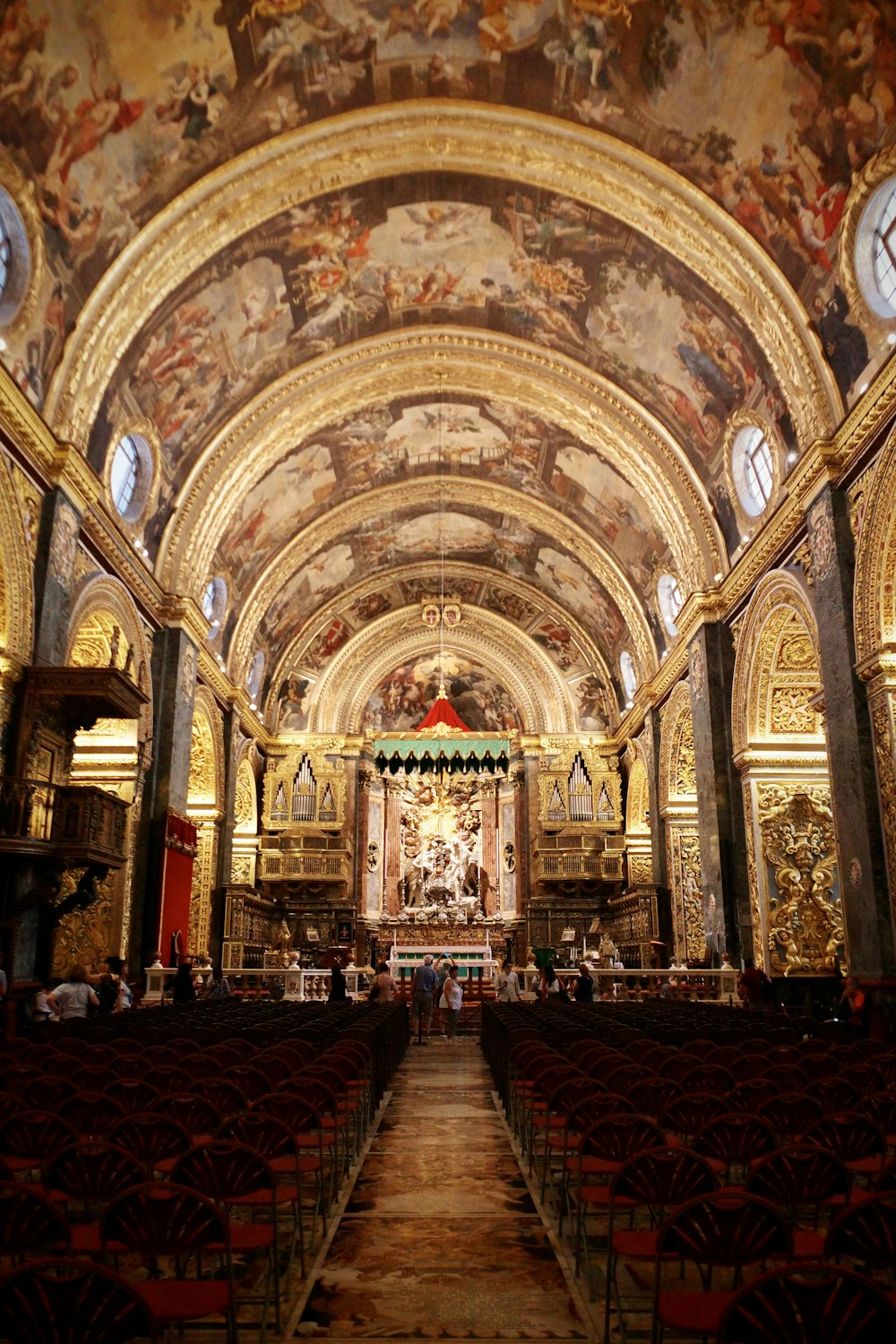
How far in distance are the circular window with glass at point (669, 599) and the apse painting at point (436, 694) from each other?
10417 mm

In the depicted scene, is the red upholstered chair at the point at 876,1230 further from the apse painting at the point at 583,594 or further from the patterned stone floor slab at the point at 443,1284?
the apse painting at the point at 583,594

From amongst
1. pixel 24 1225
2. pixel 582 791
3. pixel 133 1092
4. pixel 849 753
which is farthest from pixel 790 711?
pixel 24 1225

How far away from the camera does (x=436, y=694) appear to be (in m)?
35.0

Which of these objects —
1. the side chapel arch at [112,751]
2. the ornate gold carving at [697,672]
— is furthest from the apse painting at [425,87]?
the ornate gold carving at [697,672]

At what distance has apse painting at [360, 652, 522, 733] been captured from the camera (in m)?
34.6

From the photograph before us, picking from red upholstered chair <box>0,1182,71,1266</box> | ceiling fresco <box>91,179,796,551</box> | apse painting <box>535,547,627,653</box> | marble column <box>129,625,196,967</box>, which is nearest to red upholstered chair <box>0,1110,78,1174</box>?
red upholstered chair <box>0,1182,71,1266</box>

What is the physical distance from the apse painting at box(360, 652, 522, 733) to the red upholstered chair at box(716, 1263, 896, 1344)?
3131cm

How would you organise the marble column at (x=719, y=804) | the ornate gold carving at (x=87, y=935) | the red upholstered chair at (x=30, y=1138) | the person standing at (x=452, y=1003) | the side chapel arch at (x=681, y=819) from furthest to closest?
the side chapel arch at (x=681, y=819) → the person standing at (x=452, y=1003) → the marble column at (x=719, y=804) → the ornate gold carving at (x=87, y=935) → the red upholstered chair at (x=30, y=1138)

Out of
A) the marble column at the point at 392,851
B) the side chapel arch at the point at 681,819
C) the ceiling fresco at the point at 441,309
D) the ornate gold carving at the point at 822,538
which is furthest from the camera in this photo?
the marble column at the point at 392,851

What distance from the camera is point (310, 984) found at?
979 inches

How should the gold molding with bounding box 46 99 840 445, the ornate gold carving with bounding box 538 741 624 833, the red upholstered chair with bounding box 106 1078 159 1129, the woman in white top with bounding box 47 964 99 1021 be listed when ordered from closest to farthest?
the red upholstered chair with bounding box 106 1078 159 1129
the woman in white top with bounding box 47 964 99 1021
the gold molding with bounding box 46 99 840 445
the ornate gold carving with bounding box 538 741 624 833

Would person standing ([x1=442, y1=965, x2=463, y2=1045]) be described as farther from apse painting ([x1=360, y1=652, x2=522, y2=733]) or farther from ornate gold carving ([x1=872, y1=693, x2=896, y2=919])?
apse painting ([x1=360, y1=652, x2=522, y2=733])

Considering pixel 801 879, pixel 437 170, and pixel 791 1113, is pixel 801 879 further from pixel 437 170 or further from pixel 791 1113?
pixel 437 170

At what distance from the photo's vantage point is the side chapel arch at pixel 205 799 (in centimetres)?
2409
